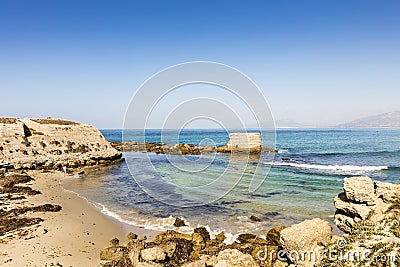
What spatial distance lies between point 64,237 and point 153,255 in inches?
215

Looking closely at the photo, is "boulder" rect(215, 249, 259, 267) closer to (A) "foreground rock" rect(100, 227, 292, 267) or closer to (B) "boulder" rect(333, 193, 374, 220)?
(A) "foreground rock" rect(100, 227, 292, 267)

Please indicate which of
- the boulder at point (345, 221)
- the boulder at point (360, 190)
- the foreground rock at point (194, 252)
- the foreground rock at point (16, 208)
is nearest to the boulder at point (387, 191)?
the boulder at point (360, 190)

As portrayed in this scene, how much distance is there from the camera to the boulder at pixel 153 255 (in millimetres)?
9062

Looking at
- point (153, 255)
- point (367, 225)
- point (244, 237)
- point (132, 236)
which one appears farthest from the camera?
point (132, 236)

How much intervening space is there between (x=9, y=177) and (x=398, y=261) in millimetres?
28196

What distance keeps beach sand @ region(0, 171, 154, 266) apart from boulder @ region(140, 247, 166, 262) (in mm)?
2230

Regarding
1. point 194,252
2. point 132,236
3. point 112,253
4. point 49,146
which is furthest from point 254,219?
point 49,146

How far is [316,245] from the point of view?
8086 millimetres

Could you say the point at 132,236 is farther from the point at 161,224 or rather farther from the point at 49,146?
the point at 49,146

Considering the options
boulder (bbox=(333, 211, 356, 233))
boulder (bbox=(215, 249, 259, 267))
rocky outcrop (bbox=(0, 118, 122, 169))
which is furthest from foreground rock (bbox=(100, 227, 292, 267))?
rocky outcrop (bbox=(0, 118, 122, 169))

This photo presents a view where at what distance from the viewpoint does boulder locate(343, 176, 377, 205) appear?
31.1ft

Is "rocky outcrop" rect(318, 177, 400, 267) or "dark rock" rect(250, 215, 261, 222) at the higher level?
"rocky outcrop" rect(318, 177, 400, 267)

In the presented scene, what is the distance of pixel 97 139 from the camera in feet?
145

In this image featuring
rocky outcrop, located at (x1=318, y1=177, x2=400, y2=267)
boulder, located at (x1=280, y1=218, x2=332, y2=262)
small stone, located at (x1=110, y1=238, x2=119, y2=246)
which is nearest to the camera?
rocky outcrop, located at (x1=318, y1=177, x2=400, y2=267)
